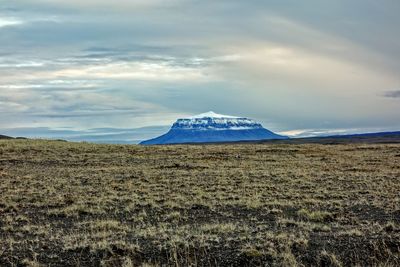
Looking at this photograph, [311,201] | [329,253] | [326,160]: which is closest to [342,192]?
[311,201]

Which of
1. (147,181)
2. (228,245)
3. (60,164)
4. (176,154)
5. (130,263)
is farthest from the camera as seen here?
A: (176,154)

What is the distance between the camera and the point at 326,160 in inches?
1748

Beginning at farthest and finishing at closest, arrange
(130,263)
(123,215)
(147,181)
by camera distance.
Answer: (147,181)
(123,215)
(130,263)

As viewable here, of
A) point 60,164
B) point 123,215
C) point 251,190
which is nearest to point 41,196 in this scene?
point 123,215

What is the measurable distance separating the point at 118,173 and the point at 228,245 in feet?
71.1

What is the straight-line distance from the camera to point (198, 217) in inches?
652

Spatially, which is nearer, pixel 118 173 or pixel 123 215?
pixel 123 215

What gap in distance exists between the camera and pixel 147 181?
27.8m

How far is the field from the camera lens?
11.0m

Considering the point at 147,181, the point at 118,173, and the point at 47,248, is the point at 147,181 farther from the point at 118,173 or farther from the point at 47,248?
the point at 47,248

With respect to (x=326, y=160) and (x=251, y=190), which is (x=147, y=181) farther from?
(x=326, y=160)

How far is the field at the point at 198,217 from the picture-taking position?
1104 centimetres

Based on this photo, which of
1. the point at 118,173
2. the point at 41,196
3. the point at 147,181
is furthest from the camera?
the point at 118,173

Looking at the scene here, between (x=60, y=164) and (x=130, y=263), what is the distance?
30535 mm
